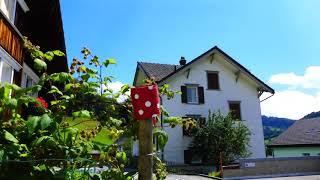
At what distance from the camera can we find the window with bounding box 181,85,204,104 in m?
31.5

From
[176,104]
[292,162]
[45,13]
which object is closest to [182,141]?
[176,104]

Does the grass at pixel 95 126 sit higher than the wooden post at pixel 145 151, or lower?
higher

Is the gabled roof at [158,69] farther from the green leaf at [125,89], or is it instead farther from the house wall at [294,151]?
the green leaf at [125,89]

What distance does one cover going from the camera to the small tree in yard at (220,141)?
27625 millimetres

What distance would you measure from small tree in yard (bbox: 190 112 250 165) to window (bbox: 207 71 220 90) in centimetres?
422

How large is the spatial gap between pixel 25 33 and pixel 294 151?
118ft

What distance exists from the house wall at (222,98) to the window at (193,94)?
1.14 ft

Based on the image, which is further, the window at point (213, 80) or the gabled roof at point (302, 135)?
the gabled roof at point (302, 135)

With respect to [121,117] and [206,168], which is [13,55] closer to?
[121,117]

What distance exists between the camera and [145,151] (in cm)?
316

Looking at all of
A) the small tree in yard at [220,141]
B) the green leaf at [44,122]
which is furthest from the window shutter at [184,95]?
Result: the green leaf at [44,122]

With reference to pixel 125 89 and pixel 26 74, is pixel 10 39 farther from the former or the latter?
pixel 125 89

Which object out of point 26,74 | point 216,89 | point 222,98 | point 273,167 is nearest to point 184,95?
point 216,89

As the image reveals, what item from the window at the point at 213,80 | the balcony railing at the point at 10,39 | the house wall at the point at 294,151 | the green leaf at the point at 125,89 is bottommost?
the green leaf at the point at 125,89
